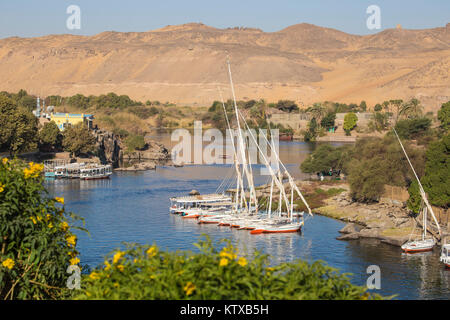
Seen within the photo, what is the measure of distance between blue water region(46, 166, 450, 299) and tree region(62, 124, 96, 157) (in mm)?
11355

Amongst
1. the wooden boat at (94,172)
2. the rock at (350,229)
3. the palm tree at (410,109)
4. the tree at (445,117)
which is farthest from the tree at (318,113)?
the rock at (350,229)

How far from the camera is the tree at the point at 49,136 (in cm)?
6053

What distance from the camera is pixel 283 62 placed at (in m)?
168

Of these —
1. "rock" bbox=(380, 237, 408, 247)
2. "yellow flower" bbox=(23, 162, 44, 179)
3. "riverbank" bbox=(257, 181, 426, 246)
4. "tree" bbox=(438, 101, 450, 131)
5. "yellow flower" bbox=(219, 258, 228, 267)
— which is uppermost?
"tree" bbox=(438, 101, 450, 131)

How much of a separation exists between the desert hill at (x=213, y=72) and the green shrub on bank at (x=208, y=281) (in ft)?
354

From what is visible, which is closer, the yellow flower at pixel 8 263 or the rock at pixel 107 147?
the yellow flower at pixel 8 263

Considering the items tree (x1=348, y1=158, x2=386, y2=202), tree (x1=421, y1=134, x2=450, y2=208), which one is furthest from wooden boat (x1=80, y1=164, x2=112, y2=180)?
tree (x1=421, y1=134, x2=450, y2=208)

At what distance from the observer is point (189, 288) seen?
7.50m

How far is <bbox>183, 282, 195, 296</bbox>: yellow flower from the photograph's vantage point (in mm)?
7432

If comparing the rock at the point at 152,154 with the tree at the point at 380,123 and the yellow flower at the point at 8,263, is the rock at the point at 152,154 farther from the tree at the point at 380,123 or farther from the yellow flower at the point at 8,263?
the yellow flower at the point at 8,263

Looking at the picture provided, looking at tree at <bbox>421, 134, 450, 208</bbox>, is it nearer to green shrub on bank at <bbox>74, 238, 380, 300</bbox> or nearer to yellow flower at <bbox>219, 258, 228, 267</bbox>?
green shrub on bank at <bbox>74, 238, 380, 300</bbox>

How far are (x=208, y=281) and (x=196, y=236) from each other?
24.0m
